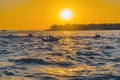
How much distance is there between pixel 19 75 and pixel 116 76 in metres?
5.71

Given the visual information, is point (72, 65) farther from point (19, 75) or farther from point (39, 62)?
point (19, 75)

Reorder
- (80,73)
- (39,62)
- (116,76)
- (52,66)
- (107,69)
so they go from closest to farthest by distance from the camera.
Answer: (116,76) < (80,73) < (107,69) < (52,66) < (39,62)

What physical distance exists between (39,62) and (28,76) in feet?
24.8

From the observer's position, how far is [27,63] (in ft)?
87.3

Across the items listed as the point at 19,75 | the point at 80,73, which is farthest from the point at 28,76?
the point at 80,73

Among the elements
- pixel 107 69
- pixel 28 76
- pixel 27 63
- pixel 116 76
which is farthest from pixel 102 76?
pixel 27 63

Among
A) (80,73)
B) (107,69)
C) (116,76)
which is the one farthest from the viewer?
(107,69)

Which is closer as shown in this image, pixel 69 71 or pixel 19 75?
pixel 19 75

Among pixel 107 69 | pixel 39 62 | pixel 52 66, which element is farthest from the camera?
pixel 39 62

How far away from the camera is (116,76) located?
19609mm

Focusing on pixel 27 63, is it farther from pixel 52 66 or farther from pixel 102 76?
pixel 102 76

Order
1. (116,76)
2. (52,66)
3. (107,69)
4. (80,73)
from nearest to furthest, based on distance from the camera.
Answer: (116,76) < (80,73) < (107,69) < (52,66)

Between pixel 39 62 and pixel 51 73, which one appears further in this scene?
pixel 39 62

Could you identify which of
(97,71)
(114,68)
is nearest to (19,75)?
(97,71)
